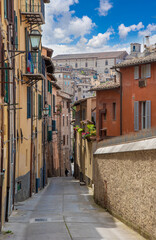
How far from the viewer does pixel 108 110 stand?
2914cm

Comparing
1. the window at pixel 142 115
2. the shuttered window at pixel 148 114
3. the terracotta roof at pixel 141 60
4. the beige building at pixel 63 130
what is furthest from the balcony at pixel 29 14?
the beige building at pixel 63 130

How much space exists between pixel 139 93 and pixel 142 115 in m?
1.53

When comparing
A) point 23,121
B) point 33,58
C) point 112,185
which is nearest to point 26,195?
point 23,121

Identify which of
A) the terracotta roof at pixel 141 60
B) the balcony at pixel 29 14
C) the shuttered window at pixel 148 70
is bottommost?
the shuttered window at pixel 148 70

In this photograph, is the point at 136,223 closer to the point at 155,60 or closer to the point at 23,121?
the point at 23,121

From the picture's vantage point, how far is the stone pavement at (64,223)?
1292 cm

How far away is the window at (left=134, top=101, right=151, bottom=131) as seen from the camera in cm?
2455

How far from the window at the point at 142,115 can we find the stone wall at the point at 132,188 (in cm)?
507

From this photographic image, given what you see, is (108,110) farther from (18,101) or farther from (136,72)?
(18,101)

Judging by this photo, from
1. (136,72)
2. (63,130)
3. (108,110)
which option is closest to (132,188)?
(136,72)

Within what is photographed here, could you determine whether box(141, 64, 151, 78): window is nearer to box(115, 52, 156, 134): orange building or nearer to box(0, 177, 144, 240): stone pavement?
box(115, 52, 156, 134): orange building

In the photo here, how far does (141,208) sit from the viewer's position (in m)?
13.4

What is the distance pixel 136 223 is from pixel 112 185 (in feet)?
14.6

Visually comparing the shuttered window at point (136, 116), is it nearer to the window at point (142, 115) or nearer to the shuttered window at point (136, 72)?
the window at point (142, 115)
